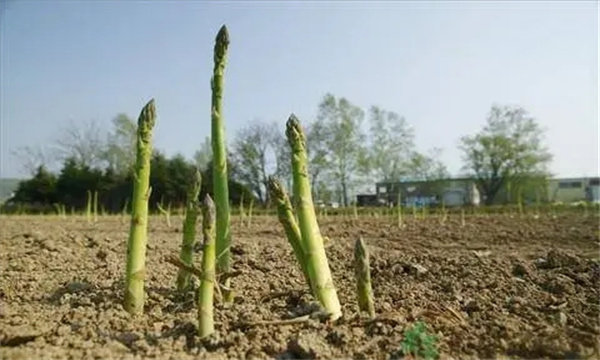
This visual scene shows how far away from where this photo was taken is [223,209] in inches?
112

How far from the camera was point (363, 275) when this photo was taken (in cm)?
243

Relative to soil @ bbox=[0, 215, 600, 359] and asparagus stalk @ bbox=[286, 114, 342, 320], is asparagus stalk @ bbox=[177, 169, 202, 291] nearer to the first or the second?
soil @ bbox=[0, 215, 600, 359]

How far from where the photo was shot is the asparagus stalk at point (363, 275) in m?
2.41

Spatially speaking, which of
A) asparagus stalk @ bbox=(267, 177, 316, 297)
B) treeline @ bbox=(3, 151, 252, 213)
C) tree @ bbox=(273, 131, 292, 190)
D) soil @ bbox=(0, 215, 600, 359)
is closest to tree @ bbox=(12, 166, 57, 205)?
treeline @ bbox=(3, 151, 252, 213)

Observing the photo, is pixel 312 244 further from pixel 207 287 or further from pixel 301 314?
pixel 207 287

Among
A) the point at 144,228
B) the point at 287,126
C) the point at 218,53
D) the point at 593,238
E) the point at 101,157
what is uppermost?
the point at 101,157

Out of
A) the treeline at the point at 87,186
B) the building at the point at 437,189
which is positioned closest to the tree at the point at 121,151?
the treeline at the point at 87,186

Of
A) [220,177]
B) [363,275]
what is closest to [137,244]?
[220,177]

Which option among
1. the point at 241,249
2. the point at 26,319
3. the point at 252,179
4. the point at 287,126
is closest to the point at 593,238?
the point at 241,249

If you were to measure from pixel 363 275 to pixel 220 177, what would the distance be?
1038 mm

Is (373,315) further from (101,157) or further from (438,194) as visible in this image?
(438,194)

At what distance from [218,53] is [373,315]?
180 centimetres

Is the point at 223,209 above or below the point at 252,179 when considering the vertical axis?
below

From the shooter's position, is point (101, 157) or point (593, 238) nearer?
point (593, 238)
